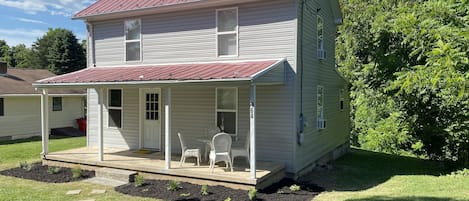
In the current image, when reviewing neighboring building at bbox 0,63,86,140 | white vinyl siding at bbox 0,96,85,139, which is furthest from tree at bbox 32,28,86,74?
white vinyl siding at bbox 0,96,85,139

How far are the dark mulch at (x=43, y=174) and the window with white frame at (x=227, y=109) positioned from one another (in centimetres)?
370

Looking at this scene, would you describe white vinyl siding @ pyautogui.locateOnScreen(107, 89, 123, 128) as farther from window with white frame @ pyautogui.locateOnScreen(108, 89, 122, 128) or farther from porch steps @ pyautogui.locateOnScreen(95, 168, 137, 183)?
porch steps @ pyautogui.locateOnScreen(95, 168, 137, 183)

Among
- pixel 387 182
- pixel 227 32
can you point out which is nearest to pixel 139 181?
pixel 227 32

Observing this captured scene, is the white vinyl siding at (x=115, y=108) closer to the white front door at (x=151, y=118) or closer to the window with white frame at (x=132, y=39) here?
the white front door at (x=151, y=118)

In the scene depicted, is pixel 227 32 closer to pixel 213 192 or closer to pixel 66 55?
pixel 213 192

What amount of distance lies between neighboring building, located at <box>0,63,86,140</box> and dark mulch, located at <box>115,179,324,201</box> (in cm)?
1224

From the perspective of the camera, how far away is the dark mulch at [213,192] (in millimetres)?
7281

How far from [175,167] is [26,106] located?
13196 millimetres

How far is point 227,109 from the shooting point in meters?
9.95

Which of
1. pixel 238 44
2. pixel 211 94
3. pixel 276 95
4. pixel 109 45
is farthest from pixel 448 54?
pixel 109 45

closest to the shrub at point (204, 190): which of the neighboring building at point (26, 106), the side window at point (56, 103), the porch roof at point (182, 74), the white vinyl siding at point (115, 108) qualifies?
the porch roof at point (182, 74)

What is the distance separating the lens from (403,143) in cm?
1410

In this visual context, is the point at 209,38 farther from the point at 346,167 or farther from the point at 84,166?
the point at 346,167

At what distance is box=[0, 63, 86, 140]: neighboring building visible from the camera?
17141 millimetres
